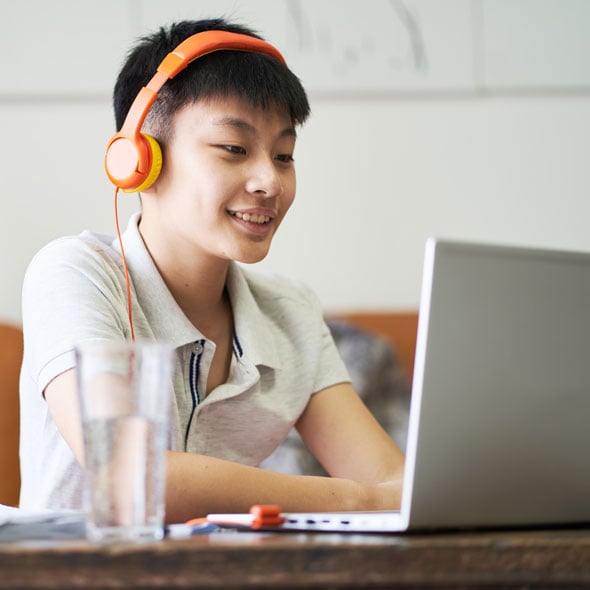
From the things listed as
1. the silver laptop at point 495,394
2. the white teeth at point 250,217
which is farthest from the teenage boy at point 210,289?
the silver laptop at point 495,394

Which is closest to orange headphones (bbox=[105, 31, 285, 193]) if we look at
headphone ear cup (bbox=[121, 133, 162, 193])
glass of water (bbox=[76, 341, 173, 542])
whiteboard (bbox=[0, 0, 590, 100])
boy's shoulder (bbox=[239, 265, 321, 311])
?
headphone ear cup (bbox=[121, 133, 162, 193])

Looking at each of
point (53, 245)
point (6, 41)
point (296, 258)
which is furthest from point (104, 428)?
point (6, 41)

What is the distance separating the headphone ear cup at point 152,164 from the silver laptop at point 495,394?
2.20ft

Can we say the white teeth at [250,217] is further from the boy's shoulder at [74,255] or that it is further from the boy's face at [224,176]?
the boy's shoulder at [74,255]

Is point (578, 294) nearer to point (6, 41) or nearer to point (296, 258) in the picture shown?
point (296, 258)

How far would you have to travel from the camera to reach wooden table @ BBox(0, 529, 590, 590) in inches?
19.6

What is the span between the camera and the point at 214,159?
50.4 inches

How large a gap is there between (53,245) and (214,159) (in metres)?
0.25

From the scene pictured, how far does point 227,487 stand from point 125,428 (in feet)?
1.03

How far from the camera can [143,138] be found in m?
1.24

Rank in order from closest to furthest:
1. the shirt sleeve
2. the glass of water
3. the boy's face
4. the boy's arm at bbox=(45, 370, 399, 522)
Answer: the glass of water → the boy's arm at bbox=(45, 370, 399, 522) → the shirt sleeve → the boy's face

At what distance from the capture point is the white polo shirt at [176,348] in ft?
3.59

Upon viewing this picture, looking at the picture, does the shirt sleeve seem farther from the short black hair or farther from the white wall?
the white wall

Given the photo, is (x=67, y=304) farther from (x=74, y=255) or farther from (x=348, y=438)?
(x=348, y=438)
